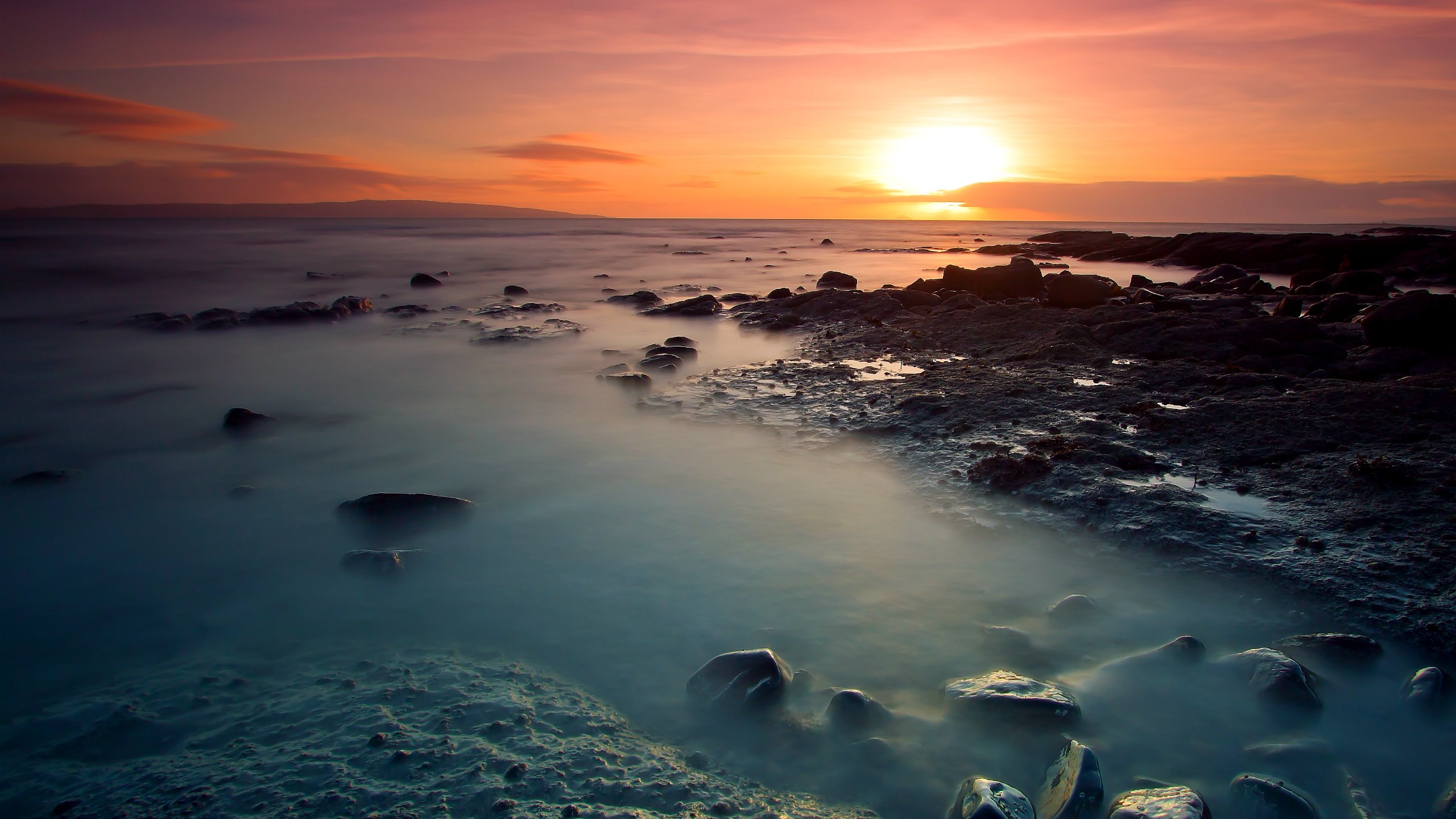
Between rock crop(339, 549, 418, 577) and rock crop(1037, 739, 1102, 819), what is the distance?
302cm

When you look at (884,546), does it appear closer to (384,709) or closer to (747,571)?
(747,571)

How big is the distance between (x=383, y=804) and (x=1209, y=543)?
3.86 m

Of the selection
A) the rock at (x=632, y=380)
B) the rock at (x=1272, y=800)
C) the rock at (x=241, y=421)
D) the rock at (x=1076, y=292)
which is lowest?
the rock at (x=1272, y=800)

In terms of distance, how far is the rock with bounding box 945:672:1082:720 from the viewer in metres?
2.41

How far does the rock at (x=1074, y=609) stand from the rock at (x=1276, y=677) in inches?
19.6

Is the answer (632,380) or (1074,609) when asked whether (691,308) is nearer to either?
(632,380)

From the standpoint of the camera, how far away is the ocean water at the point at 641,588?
2.32 meters

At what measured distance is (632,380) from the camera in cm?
752

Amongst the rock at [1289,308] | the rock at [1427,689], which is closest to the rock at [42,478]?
the rock at [1427,689]

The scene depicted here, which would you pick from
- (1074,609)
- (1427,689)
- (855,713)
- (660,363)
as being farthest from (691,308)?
(1427,689)

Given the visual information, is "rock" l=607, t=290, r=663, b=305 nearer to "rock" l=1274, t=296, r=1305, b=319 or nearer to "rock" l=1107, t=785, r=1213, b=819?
"rock" l=1274, t=296, r=1305, b=319

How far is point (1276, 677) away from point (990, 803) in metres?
1.38

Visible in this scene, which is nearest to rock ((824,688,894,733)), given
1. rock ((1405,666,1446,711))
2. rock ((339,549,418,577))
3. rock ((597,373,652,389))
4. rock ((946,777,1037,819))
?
rock ((946,777,1037,819))

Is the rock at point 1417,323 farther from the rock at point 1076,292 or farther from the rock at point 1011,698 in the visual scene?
the rock at point 1011,698
